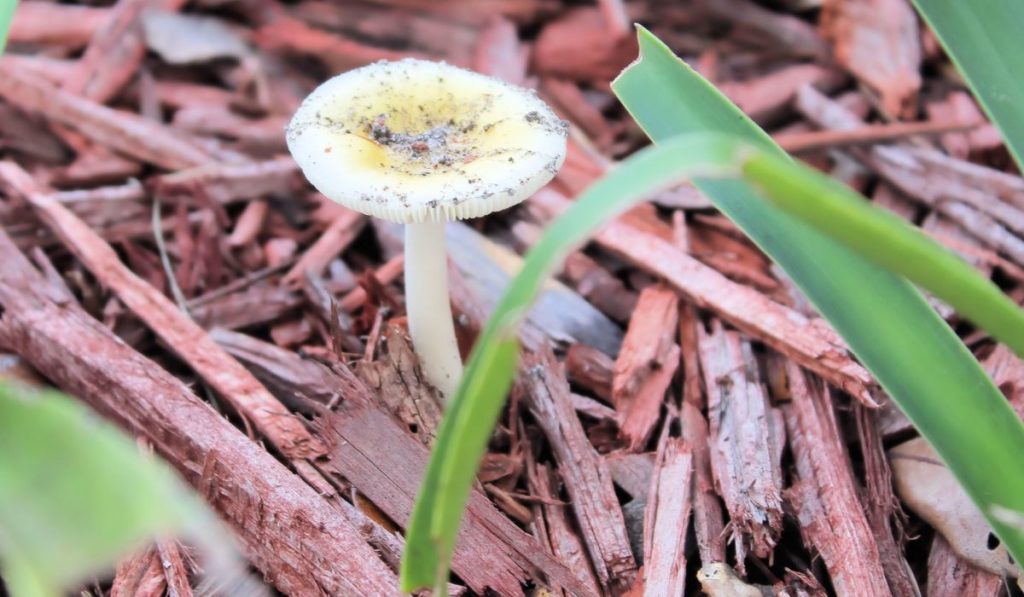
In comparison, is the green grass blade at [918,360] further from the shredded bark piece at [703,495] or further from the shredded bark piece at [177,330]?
the shredded bark piece at [177,330]

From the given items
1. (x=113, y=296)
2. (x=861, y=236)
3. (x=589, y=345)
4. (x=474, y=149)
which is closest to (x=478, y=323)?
(x=589, y=345)

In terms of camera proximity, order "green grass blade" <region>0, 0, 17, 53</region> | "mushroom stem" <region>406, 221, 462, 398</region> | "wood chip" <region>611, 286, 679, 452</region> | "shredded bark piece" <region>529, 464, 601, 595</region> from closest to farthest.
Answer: "green grass blade" <region>0, 0, 17, 53</region>, "shredded bark piece" <region>529, 464, 601, 595</region>, "mushroom stem" <region>406, 221, 462, 398</region>, "wood chip" <region>611, 286, 679, 452</region>

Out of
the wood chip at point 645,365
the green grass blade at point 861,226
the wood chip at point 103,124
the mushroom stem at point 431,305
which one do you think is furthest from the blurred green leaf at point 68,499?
the wood chip at point 103,124

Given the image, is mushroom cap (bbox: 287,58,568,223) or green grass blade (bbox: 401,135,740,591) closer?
green grass blade (bbox: 401,135,740,591)

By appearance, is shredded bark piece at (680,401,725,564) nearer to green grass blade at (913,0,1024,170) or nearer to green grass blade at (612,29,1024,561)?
green grass blade at (612,29,1024,561)

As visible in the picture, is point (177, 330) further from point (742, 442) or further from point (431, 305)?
point (742, 442)

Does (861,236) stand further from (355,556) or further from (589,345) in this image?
(589,345)

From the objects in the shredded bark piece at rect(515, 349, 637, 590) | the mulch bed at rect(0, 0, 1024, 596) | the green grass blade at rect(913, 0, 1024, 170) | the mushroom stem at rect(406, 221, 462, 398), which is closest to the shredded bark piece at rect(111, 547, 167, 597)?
the mulch bed at rect(0, 0, 1024, 596)
